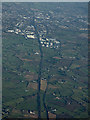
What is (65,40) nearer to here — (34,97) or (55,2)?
(34,97)

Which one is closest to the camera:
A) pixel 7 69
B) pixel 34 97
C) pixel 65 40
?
pixel 34 97

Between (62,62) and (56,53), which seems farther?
(56,53)

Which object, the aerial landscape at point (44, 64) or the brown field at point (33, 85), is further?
the brown field at point (33, 85)

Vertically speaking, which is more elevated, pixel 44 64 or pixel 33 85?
pixel 33 85

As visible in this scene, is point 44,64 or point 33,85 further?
point 44,64

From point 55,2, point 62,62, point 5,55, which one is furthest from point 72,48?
point 55,2

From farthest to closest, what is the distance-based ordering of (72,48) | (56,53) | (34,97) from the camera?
(72,48) < (56,53) < (34,97)

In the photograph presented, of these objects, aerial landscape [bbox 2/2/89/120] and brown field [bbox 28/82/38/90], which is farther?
brown field [bbox 28/82/38/90]
